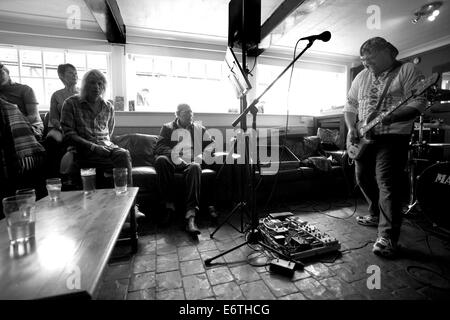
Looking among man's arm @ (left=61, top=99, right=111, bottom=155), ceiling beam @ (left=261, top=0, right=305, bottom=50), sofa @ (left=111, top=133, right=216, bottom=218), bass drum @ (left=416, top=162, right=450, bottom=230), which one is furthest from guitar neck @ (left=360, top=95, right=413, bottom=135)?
man's arm @ (left=61, top=99, right=111, bottom=155)

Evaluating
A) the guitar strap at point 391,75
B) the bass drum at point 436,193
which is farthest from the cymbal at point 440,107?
the guitar strap at point 391,75

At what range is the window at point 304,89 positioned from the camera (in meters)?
4.60

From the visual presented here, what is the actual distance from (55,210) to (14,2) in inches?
132

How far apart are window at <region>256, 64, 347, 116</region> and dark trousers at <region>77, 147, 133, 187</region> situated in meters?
3.00

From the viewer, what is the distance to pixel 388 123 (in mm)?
1597

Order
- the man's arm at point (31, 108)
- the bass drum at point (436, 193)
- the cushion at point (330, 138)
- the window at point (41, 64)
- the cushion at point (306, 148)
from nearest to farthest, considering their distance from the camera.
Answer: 1. the bass drum at point (436, 193)
2. the man's arm at point (31, 108)
3. the window at point (41, 64)
4. the cushion at point (306, 148)
5. the cushion at point (330, 138)

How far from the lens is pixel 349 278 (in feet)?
4.24

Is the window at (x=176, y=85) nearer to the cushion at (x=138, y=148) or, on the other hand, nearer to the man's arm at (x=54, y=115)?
the cushion at (x=138, y=148)

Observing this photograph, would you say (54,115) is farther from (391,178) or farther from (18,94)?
(391,178)

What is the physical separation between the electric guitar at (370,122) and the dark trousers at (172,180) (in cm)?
142

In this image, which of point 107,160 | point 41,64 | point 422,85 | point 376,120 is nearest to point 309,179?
point 376,120

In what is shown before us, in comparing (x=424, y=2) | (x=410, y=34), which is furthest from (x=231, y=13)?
(x=410, y=34)

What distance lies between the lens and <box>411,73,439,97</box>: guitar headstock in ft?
4.68

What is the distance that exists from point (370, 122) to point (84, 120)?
2442 mm
